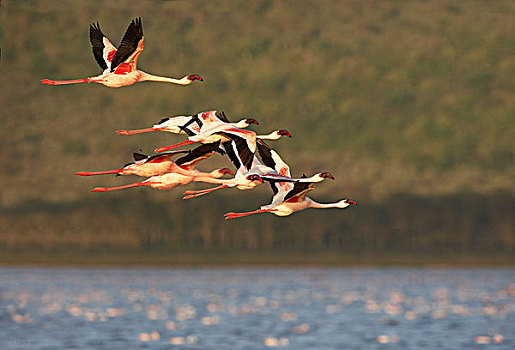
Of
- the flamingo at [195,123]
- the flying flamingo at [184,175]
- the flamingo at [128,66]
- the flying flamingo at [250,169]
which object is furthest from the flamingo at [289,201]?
the flamingo at [128,66]

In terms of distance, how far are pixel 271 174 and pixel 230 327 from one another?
12631cm

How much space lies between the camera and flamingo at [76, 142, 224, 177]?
29812mm

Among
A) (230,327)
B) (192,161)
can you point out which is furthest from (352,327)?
(192,161)

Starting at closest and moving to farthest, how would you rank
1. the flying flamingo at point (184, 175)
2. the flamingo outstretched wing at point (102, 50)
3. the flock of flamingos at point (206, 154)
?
the flock of flamingos at point (206, 154) < the flying flamingo at point (184, 175) < the flamingo outstretched wing at point (102, 50)

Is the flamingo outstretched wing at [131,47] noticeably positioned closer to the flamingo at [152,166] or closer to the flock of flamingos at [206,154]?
the flock of flamingos at [206,154]

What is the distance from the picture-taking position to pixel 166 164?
3112cm

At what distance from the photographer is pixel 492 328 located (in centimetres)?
15088

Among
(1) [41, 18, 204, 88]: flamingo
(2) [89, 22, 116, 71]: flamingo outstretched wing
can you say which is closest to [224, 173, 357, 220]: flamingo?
(1) [41, 18, 204, 88]: flamingo

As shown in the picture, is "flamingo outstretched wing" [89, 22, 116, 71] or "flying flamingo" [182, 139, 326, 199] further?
"flamingo outstretched wing" [89, 22, 116, 71]

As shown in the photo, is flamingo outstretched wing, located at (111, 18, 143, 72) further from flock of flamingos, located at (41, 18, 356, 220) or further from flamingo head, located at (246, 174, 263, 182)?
flamingo head, located at (246, 174, 263, 182)

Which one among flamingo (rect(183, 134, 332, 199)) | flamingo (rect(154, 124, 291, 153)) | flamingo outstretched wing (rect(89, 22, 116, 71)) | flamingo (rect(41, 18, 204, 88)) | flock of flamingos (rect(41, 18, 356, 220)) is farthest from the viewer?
flamingo outstretched wing (rect(89, 22, 116, 71))

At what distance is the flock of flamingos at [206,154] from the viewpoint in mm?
29547

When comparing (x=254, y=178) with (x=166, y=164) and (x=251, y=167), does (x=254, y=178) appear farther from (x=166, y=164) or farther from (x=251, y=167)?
(x=166, y=164)

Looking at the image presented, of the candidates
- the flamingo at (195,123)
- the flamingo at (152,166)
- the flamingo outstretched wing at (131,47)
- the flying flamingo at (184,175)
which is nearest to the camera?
the flying flamingo at (184,175)
